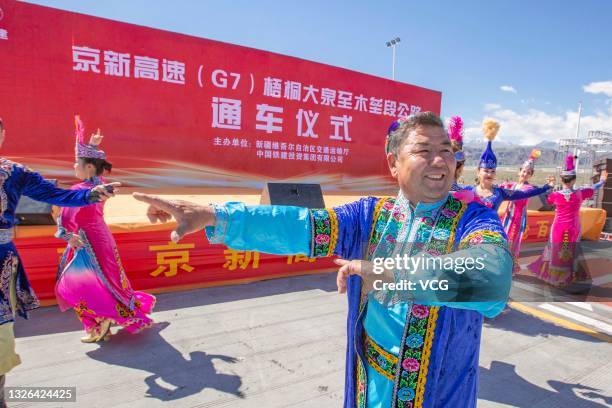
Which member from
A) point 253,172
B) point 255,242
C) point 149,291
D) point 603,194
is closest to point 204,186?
point 253,172

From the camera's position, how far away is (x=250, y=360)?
327 centimetres

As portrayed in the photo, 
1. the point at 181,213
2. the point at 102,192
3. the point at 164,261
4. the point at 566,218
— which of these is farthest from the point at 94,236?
the point at 566,218

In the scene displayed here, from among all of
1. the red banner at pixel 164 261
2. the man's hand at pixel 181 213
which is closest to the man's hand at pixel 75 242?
the red banner at pixel 164 261

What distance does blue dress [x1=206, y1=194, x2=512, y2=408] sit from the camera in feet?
4.11

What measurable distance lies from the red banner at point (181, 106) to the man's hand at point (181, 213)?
26.6 ft

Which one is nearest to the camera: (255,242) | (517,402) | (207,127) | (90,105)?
(255,242)

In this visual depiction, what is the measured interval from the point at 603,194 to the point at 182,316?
13.7m

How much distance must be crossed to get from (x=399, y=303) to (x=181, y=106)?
8896 mm

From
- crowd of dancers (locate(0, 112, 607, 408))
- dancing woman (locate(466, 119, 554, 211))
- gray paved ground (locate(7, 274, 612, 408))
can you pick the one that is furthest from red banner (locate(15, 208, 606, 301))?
dancing woman (locate(466, 119, 554, 211))

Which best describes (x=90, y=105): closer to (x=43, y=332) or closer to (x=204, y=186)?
(x=204, y=186)

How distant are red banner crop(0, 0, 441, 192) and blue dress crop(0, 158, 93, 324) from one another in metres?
6.36

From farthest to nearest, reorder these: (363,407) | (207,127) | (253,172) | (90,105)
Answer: (253,172) → (207,127) → (90,105) → (363,407)

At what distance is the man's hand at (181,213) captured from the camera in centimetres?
114

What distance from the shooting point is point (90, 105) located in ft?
26.4
